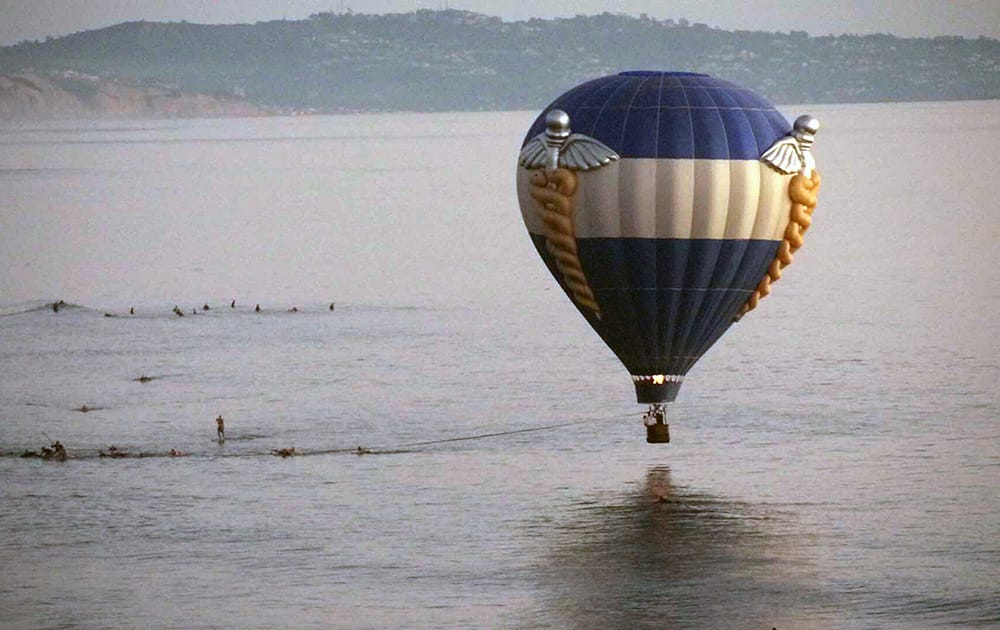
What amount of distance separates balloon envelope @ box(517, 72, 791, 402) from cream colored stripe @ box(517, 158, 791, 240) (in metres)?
0.03

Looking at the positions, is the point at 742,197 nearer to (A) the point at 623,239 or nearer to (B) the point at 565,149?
(A) the point at 623,239

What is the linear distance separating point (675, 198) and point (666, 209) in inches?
19.2

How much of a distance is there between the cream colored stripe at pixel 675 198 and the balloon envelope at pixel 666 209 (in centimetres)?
3

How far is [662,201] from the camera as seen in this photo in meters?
74.1

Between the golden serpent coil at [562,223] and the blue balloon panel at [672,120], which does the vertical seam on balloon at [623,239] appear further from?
the golden serpent coil at [562,223]

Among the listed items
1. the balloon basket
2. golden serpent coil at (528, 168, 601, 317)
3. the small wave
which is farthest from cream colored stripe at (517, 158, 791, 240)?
the small wave

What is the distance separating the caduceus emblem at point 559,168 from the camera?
7356 cm

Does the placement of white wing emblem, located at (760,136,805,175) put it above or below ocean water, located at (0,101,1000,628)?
above

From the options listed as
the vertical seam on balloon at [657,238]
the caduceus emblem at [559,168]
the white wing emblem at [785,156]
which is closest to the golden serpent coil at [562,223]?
the caduceus emblem at [559,168]

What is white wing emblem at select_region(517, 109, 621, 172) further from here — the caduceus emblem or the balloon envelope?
the balloon envelope

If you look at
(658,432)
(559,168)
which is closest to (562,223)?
(559,168)

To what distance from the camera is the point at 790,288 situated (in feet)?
590

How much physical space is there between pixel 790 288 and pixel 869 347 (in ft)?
138

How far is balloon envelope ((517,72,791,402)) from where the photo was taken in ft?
243
